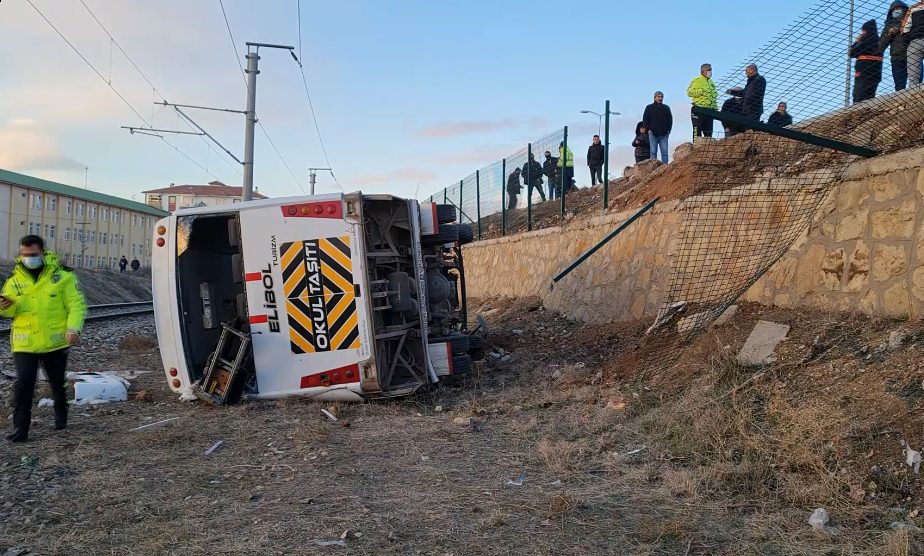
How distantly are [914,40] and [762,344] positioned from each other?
319 centimetres

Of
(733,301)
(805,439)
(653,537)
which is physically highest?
(733,301)

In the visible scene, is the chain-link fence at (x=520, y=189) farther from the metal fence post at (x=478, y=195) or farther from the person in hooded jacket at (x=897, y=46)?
the person in hooded jacket at (x=897, y=46)

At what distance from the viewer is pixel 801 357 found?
5.58 m

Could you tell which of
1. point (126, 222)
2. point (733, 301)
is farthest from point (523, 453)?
point (126, 222)

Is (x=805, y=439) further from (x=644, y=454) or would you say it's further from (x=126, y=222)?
(x=126, y=222)

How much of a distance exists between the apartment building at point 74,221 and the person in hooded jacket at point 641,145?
1850 inches

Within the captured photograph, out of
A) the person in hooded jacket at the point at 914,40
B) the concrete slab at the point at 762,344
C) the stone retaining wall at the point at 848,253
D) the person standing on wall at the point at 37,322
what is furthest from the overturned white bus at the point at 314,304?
the person in hooded jacket at the point at 914,40

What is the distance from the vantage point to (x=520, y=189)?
16219 millimetres

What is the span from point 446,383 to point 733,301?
3127 millimetres

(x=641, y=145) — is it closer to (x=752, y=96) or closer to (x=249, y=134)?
(x=752, y=96)

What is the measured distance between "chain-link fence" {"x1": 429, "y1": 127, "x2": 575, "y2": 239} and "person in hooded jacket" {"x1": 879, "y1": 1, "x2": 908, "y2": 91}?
7343mm

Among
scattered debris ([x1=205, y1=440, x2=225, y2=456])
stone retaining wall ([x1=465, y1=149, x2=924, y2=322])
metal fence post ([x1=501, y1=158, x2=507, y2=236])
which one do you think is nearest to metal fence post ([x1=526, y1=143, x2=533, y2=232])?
metal fence post ([x1=501, y1=158, x2=507, y2=236])

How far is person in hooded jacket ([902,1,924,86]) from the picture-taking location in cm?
657

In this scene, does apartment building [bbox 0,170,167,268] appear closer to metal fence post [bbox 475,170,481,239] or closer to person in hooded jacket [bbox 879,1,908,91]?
metal fence post [bbox 475,170,481,239]
